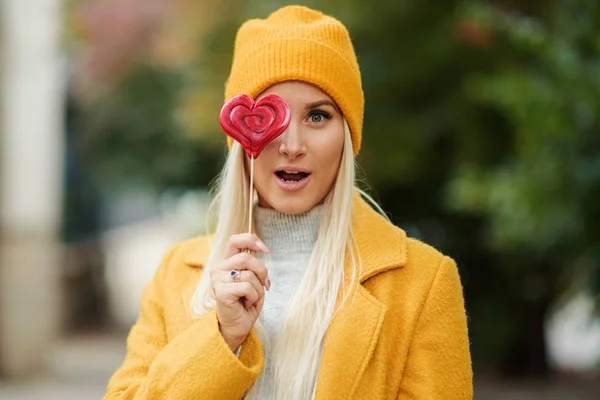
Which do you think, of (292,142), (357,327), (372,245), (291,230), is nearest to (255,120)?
(292,142)

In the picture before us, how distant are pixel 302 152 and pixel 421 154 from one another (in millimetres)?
5850

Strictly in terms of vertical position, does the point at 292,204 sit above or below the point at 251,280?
above

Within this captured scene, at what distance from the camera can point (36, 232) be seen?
9328mm

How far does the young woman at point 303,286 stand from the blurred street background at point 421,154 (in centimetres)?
253

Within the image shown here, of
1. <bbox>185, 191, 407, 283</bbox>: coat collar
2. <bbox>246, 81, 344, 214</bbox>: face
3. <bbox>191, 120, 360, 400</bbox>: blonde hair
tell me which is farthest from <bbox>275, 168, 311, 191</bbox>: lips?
<bbox>185, 191, 407, 283</bbox>: coat collar

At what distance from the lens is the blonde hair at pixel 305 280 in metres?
2.33

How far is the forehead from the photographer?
2.41m

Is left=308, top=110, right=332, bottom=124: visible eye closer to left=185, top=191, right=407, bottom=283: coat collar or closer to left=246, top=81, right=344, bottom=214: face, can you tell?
left=246, top=81, right=344, bottom=214: face

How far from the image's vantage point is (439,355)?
7.55 ft

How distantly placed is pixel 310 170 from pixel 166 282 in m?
0.59

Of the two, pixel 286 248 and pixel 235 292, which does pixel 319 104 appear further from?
pixel 235 292

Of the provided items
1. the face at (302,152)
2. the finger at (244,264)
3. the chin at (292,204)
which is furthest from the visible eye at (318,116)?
the finger at (244,264)

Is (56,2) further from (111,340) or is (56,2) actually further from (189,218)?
(111,340)

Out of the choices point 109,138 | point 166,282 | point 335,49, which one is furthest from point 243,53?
point 109,138
